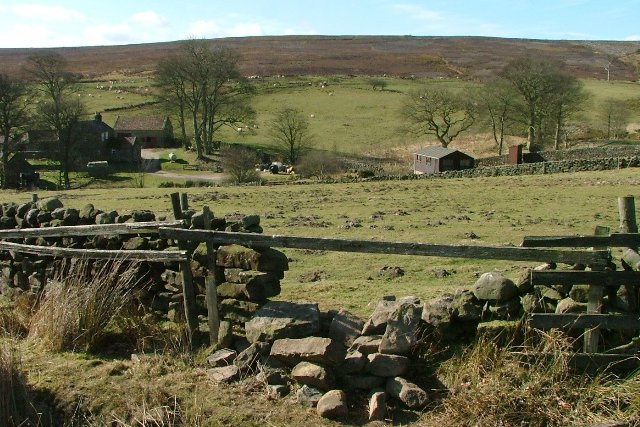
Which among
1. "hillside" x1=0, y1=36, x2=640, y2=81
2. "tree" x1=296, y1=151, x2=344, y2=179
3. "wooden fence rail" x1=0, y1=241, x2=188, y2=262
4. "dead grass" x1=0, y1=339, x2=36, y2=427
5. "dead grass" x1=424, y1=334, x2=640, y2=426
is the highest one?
"hillside" x1=0, y1=36, x2=640, y2=81

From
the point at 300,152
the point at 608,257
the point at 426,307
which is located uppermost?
the point at 608,257

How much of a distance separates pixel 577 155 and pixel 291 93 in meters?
61.5

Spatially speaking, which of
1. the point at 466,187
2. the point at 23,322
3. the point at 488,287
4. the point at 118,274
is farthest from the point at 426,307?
the point at 466,187

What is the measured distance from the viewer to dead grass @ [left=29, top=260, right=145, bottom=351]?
9.28m

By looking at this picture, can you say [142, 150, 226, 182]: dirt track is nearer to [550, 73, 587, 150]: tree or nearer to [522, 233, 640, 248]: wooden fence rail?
[550, 73, 587, 150]: tree

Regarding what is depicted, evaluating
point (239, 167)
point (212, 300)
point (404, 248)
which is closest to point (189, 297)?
point (212, 300)

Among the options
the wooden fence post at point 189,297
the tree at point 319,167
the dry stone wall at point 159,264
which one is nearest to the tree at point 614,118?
the tree at point 319,167

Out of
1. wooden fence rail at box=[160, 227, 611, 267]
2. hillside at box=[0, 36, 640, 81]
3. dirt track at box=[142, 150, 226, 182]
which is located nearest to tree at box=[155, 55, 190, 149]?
dirt track at box=[142, 150, 226, 182]

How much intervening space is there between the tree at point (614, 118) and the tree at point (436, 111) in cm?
1630

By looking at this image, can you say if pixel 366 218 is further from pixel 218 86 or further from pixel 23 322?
pixel 218 86

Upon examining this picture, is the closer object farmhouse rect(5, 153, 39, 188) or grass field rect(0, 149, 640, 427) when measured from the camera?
grass field rect(0, 149, 640, 427)

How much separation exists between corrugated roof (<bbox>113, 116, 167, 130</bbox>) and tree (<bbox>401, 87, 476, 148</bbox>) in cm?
3623

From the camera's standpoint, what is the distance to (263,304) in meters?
8.96

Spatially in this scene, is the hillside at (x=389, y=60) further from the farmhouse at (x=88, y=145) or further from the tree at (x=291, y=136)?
the tree at (x=291, y=136)
